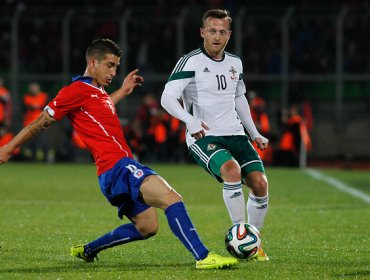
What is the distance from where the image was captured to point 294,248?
29.9 feet

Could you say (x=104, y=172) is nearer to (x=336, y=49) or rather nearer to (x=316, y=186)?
(x=316, y=186)

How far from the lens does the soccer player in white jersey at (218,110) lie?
8.38 m

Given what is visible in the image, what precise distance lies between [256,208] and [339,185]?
Answer: 32.0ft

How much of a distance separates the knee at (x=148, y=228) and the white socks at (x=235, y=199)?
836 millimetres

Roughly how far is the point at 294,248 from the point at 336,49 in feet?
53.5

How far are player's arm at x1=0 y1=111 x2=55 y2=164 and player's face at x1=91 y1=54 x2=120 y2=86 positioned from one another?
0.55m

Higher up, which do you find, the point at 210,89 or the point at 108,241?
the point at 210,89

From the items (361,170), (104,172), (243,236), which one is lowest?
(361,170)

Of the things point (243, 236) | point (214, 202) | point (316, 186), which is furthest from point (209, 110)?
point (316, 186)

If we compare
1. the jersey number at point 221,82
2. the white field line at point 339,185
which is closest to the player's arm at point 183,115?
the jersey number at point 221,82

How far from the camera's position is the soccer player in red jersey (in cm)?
732

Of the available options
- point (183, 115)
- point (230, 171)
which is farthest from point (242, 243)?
point (183, 115)

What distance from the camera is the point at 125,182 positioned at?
24.2 ft

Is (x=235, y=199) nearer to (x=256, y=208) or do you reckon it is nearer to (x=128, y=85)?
(x=256, y=208)
